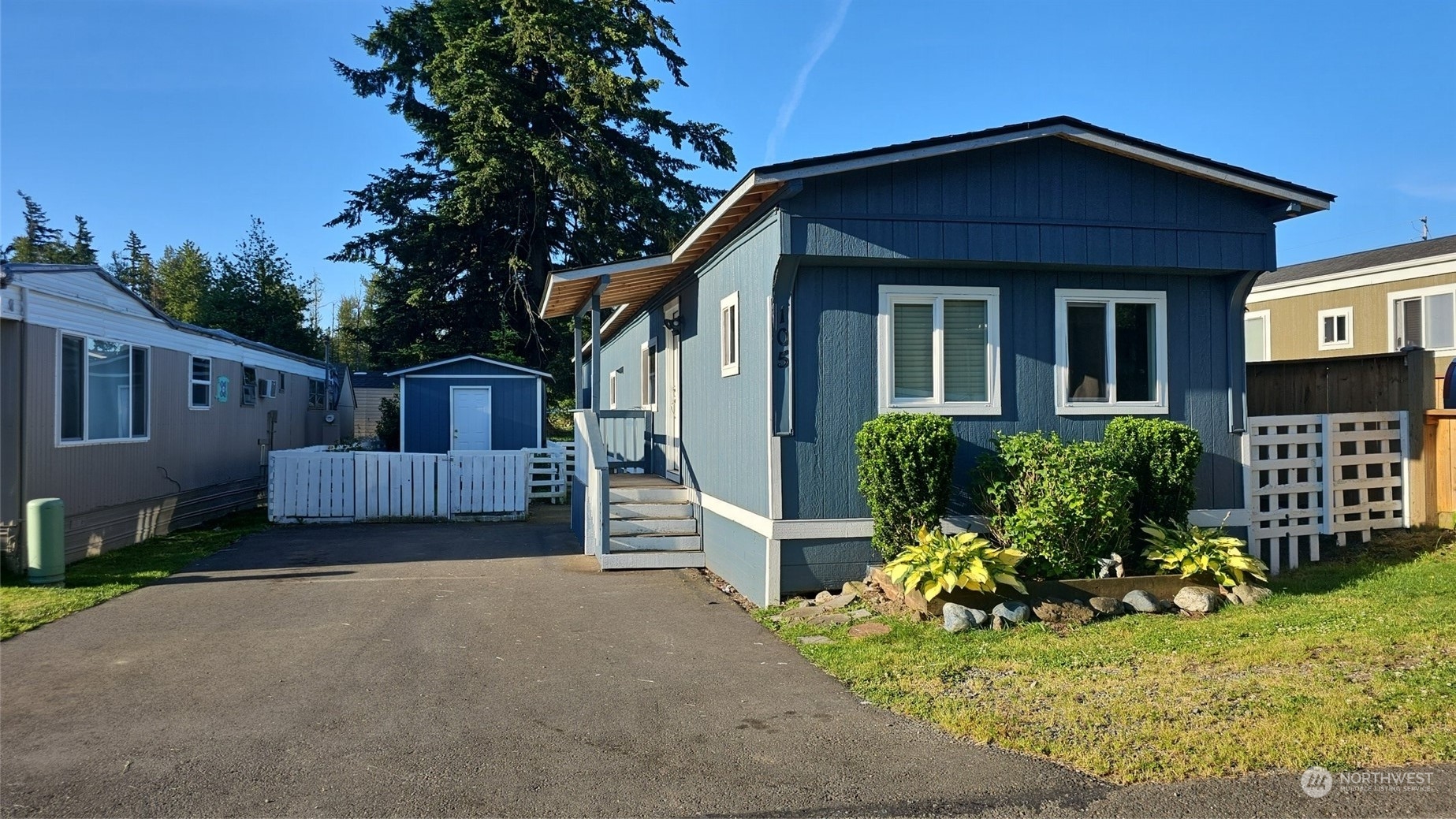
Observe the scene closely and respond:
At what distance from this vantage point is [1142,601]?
285 inches

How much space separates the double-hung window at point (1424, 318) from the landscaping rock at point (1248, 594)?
1019cm

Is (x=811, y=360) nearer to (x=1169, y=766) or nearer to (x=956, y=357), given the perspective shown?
(x=956, y=357)

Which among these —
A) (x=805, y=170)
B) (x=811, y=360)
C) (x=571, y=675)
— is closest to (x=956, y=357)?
(x=811, y=360)

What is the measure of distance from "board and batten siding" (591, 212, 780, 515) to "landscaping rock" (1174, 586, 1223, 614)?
3.28 meters

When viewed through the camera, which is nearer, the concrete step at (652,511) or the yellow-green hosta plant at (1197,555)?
the yellow-green hosta plant at (1197,555)

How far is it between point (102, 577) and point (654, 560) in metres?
5.38

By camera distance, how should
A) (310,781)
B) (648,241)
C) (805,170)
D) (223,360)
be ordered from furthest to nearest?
(648,241) < (223,360) < (805,170) < (310,781)

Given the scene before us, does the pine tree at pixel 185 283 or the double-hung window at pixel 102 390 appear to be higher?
the pine tree at pixel 185 283

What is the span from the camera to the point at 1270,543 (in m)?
8.93

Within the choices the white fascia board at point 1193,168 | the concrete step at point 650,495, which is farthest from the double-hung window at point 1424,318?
the concrete step at point 650,495

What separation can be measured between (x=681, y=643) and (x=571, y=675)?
1.07 metres

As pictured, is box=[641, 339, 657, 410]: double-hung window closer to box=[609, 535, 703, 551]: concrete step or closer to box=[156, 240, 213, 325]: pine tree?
box=[609, 535, 703, 551]: concrete step

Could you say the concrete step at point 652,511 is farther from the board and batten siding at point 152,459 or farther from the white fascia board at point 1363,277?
the white fascia board at point 1363,277

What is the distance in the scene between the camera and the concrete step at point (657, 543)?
9.98 m
